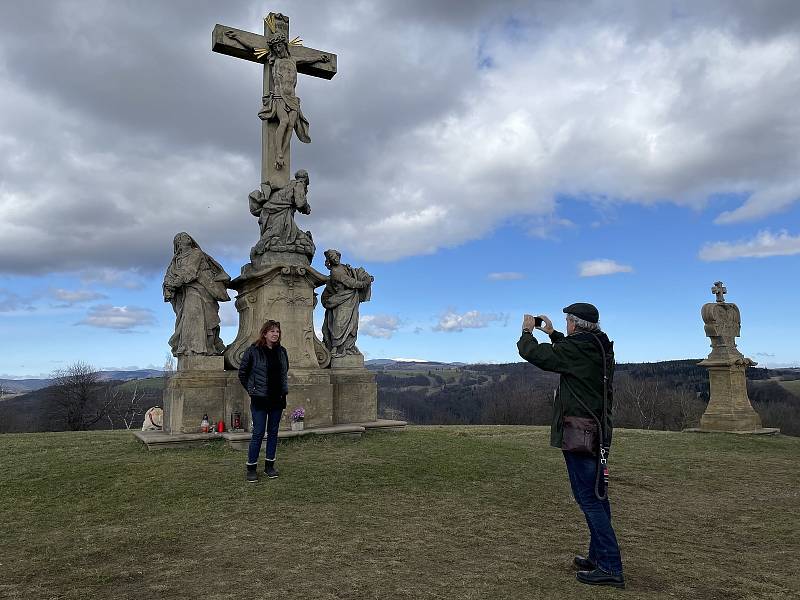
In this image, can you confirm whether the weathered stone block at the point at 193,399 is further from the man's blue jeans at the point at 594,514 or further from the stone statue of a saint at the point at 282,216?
the man's blue jeans at the point at 594,514

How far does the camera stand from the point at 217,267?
9781 mm

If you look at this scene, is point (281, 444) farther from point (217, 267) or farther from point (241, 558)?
point (241, 558)

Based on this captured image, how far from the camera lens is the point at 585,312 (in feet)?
13.1

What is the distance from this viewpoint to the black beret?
398 centimetres

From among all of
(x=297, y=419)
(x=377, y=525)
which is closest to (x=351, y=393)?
(x=297, y=419)

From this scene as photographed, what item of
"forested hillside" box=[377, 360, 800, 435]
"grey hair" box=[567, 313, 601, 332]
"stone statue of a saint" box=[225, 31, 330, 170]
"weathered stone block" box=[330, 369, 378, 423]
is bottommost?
"forested hillside" box=[377, 360, 800, 435]

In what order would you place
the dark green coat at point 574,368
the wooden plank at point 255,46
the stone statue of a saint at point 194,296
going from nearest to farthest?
1. the dark green coat at point 574,368
2. the stone statue of a saint at point 194,296
3. the wooden plank at point 255,46

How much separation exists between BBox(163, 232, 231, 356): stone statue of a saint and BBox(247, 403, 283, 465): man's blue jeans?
3.33 meters

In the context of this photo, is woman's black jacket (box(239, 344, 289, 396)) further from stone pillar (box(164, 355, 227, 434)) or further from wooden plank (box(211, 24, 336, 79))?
wooden plank (box(211, 24, 336, 79))

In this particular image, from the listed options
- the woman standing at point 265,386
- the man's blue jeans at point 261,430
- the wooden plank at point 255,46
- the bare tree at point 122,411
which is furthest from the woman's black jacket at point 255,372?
the bare tree at point 122,411

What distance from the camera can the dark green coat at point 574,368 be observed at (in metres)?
3.74

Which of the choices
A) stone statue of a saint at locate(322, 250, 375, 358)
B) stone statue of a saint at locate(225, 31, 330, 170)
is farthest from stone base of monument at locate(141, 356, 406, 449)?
stone statue of a saint at locate(225, 31, 330, 170)

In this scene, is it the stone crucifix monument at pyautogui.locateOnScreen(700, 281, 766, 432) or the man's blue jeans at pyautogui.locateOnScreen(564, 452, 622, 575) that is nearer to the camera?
the man's blue jeans at pyautogui.locateOnScreen(564, 452, 622, 575)

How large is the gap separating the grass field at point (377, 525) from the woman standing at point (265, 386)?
1.23 feet
